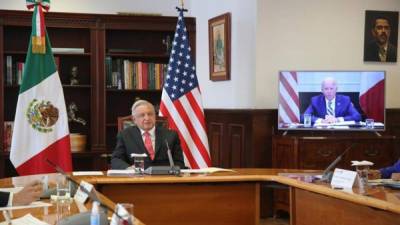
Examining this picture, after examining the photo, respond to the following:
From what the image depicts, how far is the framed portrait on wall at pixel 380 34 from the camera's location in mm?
5402

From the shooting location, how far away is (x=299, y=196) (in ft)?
10.8

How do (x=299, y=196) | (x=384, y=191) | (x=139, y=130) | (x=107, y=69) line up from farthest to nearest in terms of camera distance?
1. (x=107, y=69)
2. (x=139, y=130)
3. (x=299, y=196)
4. (x=384, y=191)

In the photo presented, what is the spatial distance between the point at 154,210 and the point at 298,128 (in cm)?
190

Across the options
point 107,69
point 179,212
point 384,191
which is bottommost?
point 179,212

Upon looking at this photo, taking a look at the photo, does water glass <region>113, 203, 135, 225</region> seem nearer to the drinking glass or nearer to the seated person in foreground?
the seated person in foreground

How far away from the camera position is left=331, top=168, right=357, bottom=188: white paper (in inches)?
115

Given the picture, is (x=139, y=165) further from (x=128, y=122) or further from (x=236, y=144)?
(x=236, y=144)

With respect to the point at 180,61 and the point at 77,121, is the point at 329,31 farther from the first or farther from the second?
the point at 77,121

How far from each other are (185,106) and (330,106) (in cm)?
124

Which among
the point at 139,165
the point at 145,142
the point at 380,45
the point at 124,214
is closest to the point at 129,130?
the point at 145,142

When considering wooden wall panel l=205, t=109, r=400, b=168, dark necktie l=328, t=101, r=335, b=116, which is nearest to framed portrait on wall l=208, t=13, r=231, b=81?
wooden wall panel l=205, t=109, r=400, b=168

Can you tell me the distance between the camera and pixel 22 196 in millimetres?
2498

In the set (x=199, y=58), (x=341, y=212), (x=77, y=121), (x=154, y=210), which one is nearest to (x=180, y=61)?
(x=199, y=58)

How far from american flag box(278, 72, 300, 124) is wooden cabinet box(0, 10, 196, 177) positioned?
151 cm
